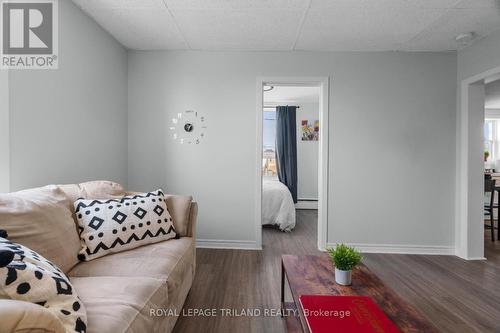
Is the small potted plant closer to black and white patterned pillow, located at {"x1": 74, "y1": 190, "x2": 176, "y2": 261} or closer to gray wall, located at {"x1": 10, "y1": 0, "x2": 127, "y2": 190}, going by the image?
black and white patterned pillow, located at {"x1": 74, "y1": 190, "x2": 176, "y2": 261}

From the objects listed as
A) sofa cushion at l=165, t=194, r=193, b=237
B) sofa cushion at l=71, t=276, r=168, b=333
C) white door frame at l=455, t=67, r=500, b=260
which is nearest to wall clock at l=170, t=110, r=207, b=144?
sofa cushion at l=165, t=194, r=193, b=237

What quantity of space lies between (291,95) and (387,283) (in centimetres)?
383

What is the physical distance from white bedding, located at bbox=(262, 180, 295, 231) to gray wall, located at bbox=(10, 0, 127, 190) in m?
2.07

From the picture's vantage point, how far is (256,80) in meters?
3.07

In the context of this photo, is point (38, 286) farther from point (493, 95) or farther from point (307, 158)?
point (493, 95)

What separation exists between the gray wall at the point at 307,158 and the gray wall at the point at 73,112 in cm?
384

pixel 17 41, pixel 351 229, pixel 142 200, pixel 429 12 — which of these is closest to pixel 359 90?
pixel 429 12

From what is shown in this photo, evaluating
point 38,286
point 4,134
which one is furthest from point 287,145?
point 38,286

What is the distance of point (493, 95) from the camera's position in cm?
450

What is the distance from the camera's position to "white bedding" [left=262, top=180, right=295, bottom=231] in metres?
3.92

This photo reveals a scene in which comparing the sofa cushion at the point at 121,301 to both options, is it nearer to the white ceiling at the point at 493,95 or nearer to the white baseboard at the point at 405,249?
the white baseboard at the point at 405,249

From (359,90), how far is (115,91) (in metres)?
2.81

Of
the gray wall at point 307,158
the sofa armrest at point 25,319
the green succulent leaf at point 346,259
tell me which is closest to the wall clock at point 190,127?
the green succulent leaf at point 346,259

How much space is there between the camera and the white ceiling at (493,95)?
12.8ft
